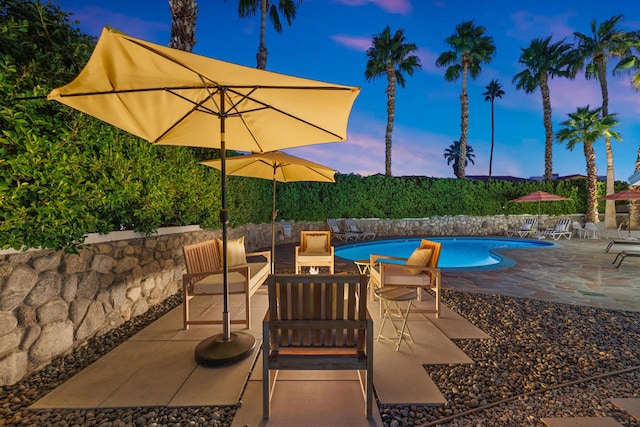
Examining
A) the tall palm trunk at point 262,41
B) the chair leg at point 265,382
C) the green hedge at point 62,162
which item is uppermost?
the tall palm trunk at point 262,41

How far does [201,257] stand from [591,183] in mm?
22432

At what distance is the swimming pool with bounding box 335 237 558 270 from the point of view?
10735 mm

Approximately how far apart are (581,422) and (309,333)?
206 cm

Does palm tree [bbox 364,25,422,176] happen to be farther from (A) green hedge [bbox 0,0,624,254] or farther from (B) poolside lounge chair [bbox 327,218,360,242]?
(A) green hedge [bbox 0,0,624,254]

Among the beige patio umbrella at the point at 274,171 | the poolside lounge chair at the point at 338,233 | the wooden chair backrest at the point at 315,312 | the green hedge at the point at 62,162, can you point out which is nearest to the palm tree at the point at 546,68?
the poolside lounge chair at the point at 338,233

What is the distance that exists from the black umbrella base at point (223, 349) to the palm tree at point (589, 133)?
21542 mm

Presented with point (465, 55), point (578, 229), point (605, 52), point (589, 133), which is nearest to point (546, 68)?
point (605, 52)

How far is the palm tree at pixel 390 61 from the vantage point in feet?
59.9

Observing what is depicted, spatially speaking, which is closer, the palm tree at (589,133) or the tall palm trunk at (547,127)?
the palm tree at (589,133)

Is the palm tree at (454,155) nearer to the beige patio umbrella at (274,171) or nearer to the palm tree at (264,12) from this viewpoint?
the palm tree at (264,12)

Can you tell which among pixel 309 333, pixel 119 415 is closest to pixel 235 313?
pixel 119 415

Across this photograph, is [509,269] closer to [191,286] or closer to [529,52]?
[191,286]

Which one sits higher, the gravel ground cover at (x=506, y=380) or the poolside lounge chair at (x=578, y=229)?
the poolside lounge chair at (x=578, y=229)

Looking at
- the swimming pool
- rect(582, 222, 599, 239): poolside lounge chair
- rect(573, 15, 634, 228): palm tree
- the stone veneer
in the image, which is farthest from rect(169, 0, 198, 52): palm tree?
rect(573, 15, 634, 228): palm tree
